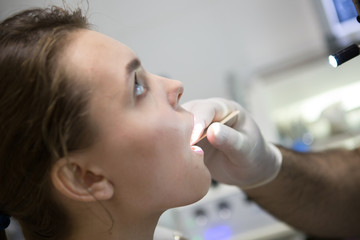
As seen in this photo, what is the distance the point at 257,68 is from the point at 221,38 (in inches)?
18.9

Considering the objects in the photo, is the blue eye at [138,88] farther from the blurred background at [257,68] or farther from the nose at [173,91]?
the blurred background at [257,68]

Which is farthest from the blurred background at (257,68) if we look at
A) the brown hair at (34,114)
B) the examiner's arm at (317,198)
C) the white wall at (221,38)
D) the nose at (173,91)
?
the brown hair at (34,114)

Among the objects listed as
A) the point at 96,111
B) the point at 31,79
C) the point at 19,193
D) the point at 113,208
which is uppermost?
→ the point at 31,79

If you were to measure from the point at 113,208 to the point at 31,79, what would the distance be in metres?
0.37

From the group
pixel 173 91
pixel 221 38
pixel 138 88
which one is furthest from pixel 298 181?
pixel 221 38

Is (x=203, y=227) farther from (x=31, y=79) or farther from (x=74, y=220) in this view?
(x=31, y=79)

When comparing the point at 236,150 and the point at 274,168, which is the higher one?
the point at 236,150

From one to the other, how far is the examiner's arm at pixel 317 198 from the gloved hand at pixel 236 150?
0.52 feet

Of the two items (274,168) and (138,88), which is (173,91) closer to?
(138,88)

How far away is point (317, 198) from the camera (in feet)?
4.91

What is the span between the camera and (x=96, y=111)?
85 centimetres

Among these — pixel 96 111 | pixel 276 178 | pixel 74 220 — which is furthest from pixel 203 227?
pixel 96 111

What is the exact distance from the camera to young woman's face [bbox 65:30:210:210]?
2.83ft

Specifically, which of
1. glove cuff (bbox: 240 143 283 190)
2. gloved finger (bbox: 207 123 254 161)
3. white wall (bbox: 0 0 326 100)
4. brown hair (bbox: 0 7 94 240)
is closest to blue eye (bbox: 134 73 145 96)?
brown hair (bbox: 0 7 94 240)
